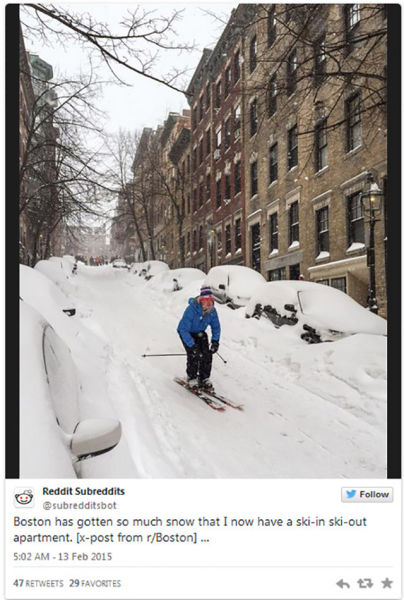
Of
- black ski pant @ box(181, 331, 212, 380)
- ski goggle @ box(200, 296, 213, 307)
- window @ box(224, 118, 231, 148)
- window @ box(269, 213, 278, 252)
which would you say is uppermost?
window @ box(224, 118, 231, 148)

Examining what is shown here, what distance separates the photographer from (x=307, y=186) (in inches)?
576

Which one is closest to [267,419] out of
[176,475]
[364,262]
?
[176,475]

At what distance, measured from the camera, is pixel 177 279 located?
1752cm

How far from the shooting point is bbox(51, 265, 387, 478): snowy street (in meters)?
3.20

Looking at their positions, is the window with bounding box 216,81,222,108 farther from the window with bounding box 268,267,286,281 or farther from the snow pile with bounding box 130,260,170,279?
the window with bounding box 268,267,286,281

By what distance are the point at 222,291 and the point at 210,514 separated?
10329mm

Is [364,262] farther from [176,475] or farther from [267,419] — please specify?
[176,475]

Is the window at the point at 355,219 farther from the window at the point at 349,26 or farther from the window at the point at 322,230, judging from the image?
the window at the point at 349,26

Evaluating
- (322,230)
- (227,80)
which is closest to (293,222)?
(322,230)

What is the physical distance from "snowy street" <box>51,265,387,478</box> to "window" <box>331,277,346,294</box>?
5816 mm

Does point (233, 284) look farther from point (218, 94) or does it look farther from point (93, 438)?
point (218, 94)

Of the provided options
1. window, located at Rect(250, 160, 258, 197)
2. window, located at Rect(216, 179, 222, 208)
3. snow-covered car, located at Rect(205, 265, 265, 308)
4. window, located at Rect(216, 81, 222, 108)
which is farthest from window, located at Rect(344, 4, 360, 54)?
window, located at Rect(216, 81, 222, 108)

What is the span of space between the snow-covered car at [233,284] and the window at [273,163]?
7148 mm

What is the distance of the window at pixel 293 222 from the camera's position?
51.4 ft
